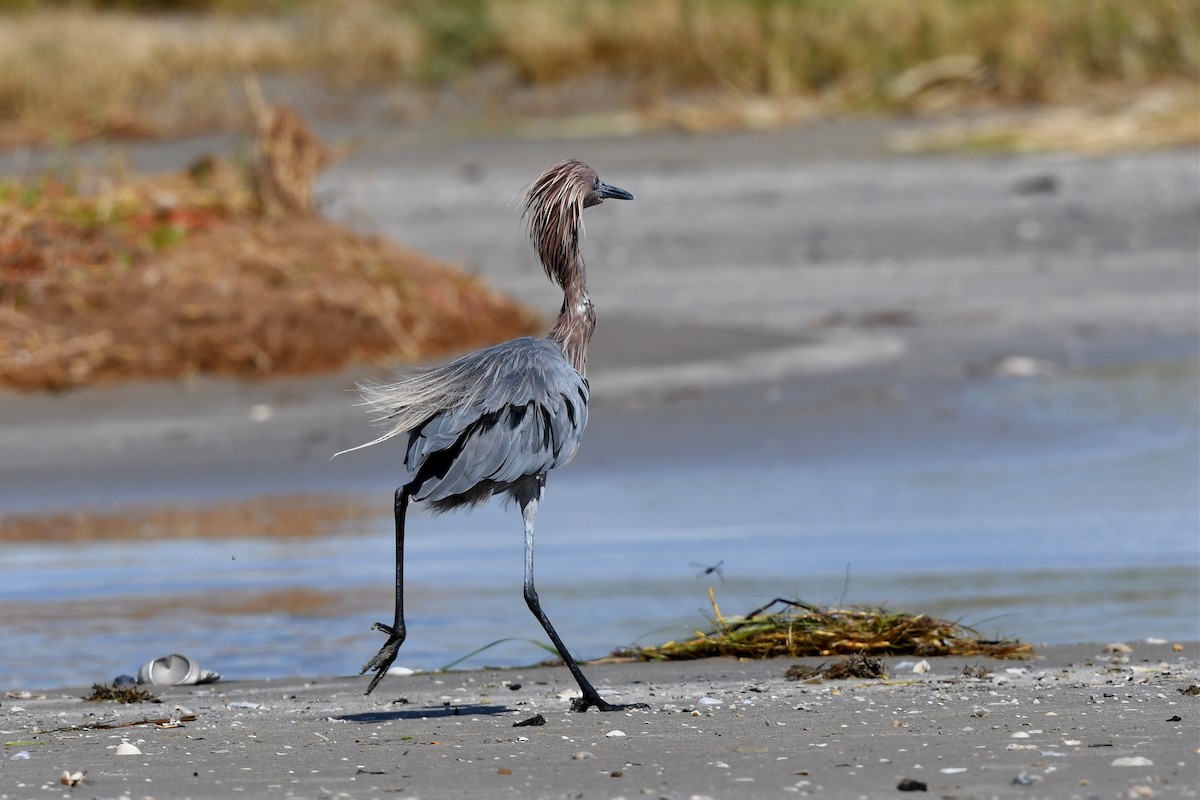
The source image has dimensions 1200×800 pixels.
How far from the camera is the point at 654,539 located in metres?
9.36

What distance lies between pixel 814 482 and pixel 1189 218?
26.6 ft

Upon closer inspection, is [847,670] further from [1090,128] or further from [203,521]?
[1090,128]

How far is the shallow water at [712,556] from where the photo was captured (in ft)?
24.9

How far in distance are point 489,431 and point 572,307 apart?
886 mm

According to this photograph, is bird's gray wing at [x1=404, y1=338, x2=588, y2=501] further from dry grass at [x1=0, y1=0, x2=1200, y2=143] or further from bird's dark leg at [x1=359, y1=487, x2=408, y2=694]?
dry grass at [x1=0, y1=0, x2=1200, y2=143]

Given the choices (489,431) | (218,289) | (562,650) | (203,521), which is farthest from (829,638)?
(218,289)

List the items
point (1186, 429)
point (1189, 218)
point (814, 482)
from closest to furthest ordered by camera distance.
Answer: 1. point (814, 482)
2. point (1186, 429)
3. point (1189, 218)

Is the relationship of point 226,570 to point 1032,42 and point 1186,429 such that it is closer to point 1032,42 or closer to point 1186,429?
point 1186,429

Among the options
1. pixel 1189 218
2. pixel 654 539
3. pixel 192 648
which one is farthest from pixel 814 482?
pixel 1189 218

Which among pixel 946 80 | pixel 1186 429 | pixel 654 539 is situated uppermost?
pixel 946 80

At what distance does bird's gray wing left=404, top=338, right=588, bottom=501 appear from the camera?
604 cm

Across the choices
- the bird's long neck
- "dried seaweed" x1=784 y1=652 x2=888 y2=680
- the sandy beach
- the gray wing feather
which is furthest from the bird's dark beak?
"dried seaweed" x1=784 y1=652 x2=888 y2=680

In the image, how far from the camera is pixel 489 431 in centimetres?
607

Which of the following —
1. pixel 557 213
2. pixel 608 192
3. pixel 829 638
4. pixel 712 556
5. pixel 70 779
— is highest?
pixel 608 192
